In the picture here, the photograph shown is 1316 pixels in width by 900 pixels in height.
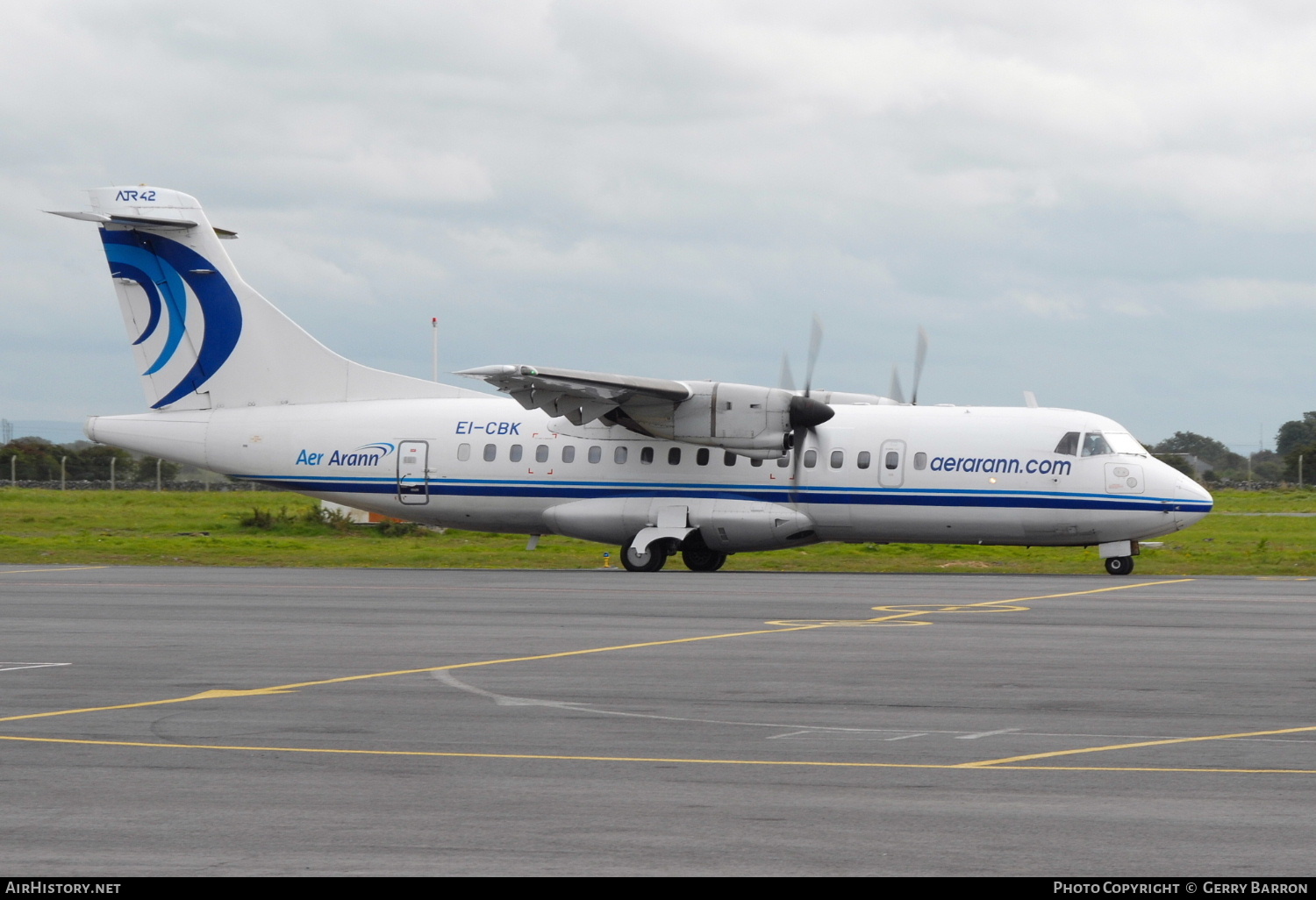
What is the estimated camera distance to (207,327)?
3142 cm

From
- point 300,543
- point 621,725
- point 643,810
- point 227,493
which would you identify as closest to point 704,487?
point 300,543

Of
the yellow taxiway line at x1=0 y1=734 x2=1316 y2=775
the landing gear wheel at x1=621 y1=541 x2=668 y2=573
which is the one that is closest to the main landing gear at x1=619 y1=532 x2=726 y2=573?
the landing gear wheel at x1=621 y1=541 x2=668 y2=573

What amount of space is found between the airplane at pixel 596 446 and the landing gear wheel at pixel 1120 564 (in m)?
0.04

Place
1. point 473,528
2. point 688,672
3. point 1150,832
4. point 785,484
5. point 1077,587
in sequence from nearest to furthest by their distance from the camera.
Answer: point 1150,832 < point 688,672 < point 1077,587 < point 785,484 < point 473,528

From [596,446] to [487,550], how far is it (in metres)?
9.25

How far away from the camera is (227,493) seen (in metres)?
81.5

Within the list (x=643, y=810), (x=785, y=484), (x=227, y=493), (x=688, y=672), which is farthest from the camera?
(x=227, y=493)

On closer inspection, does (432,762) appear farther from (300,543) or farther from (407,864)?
(300,543)

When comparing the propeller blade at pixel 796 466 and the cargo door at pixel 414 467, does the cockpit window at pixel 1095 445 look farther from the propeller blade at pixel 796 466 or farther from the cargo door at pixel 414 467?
the cargo door at pixel 414 467

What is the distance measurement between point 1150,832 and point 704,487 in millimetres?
21873

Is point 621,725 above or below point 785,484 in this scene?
below

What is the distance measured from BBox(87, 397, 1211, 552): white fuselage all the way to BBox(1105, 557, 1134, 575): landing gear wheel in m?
0.71

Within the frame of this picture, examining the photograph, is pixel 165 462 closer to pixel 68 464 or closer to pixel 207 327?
pixel 68 464
